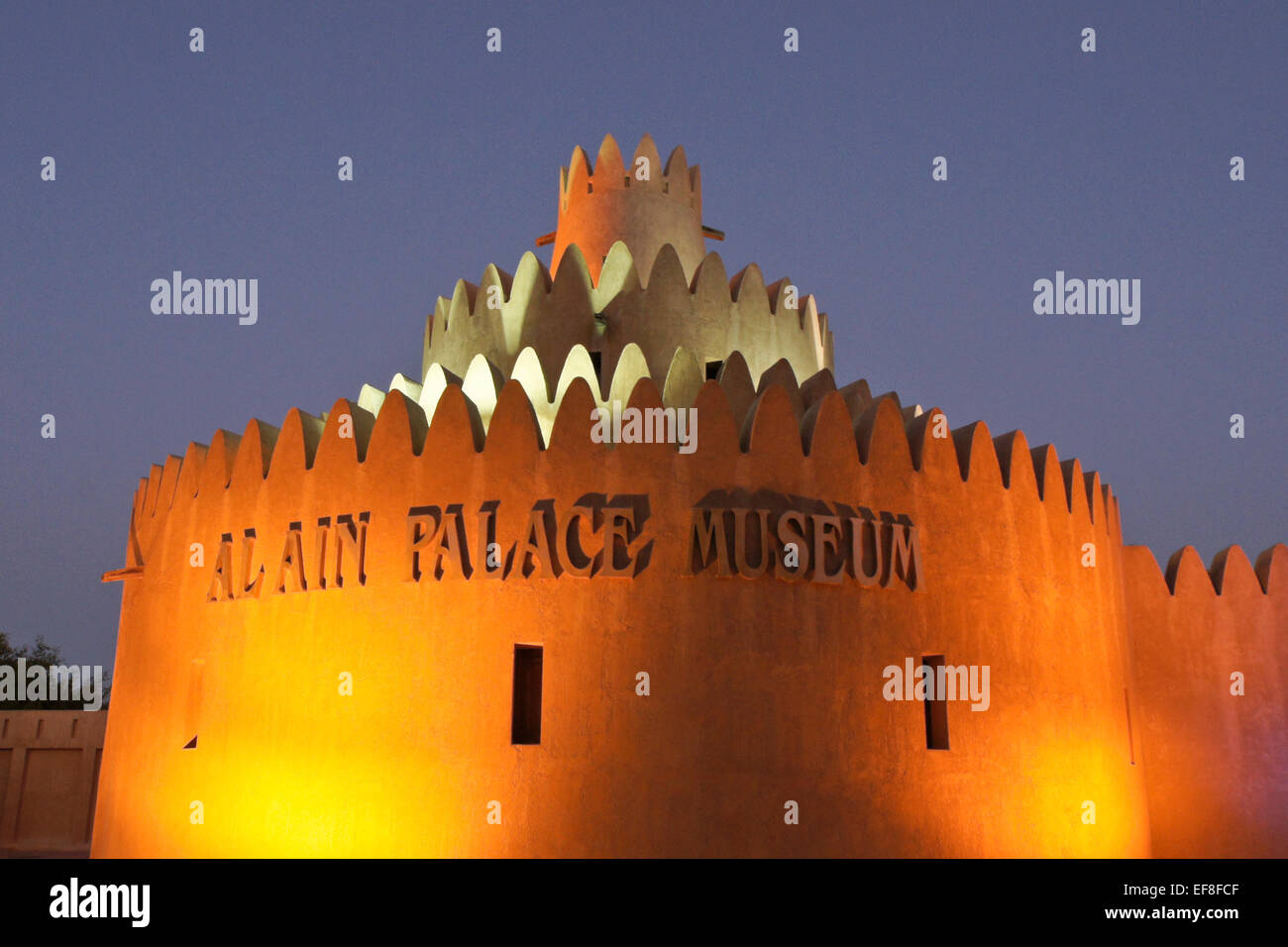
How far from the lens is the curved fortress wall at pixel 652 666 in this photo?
10969 millimetres

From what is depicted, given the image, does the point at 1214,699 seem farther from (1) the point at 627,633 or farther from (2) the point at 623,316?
(2) the point at 623,316

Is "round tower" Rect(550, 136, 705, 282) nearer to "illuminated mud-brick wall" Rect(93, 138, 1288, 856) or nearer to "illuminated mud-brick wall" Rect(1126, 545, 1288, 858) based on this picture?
"illuminated mud-brick wall" Rect(93, 138, 1288, 856)

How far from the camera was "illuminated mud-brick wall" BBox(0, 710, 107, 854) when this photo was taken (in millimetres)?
22750

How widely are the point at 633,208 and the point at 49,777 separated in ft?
55.2

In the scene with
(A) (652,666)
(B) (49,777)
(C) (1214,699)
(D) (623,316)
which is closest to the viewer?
(A) (652,666)

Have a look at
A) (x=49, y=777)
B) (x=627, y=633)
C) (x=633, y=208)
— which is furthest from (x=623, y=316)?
(x=49, y=777)

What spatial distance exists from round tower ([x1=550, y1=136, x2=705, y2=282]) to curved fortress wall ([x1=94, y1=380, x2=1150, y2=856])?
16.7ft

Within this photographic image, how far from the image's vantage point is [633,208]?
16.7 meters

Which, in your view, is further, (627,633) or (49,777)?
(49,777)

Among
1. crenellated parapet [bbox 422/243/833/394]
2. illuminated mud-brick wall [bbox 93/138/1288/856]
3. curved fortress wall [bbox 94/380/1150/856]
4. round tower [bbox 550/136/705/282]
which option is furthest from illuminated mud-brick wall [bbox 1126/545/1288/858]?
round tower [bbox 550/136/705/282]

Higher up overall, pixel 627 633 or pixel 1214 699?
pixel 627 633

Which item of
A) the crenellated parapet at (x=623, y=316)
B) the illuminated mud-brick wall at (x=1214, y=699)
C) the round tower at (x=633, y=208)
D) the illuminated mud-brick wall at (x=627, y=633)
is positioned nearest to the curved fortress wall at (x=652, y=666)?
the illuminated mud-brick wall at (x=627, y=633)

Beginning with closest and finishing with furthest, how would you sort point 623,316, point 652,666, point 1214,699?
point 652,666 < point 623,316 < point 1214,699
